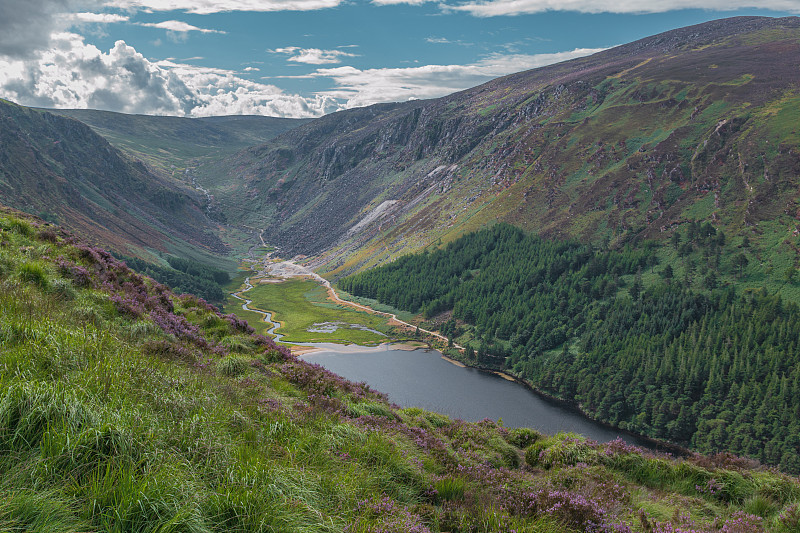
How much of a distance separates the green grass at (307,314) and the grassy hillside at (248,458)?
97029mm

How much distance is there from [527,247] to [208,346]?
126 meters

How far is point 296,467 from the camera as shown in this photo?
6.80 m

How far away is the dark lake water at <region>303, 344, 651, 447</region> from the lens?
68750 millimetres

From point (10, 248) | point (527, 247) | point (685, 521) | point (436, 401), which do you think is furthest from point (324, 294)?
point (685, 521)

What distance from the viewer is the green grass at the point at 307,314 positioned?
11412 cm

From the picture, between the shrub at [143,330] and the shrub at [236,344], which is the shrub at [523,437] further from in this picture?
the shrub at [143,330]

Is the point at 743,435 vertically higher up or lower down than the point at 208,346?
lower down

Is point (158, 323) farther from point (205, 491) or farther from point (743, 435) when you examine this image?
point (743, 435)

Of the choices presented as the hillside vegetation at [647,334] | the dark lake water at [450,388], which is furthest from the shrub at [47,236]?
the hillside vegetation at [647,334]

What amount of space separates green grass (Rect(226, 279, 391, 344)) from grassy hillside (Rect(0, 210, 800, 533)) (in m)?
97.0

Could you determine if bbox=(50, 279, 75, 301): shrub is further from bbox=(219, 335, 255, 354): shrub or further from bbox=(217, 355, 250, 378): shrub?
bbox=(219, 335, 255, 354): shrub

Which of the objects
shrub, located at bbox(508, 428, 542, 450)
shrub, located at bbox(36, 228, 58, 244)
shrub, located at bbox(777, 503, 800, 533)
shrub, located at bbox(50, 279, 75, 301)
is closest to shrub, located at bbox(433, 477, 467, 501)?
shrub, located at bbox(777, 503, 800, 533)

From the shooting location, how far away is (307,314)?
13662cm

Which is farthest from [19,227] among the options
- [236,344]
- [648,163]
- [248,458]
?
[648,163]
